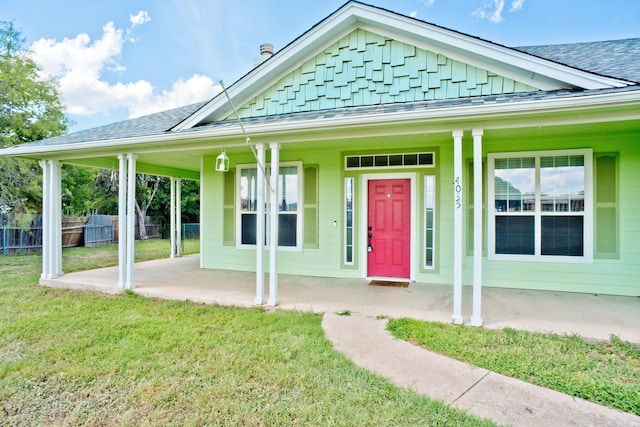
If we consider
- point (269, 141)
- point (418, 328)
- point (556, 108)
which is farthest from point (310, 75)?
point (418, 328)

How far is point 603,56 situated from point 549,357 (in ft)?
17.8

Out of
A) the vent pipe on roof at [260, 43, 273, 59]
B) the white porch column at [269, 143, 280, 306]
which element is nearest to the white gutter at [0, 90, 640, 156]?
the white porch column at [269, 143, 280, 306]

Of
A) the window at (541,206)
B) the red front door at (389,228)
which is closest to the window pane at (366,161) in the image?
the red front door at (389,228)

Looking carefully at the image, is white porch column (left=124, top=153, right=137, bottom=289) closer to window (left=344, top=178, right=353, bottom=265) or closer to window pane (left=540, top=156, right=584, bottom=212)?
window (left=344, top=178, right=353, bottom=265)

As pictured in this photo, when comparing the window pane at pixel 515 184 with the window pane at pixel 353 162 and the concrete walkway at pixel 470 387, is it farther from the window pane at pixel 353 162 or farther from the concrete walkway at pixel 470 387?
the concrete walkway at pixel 470 387

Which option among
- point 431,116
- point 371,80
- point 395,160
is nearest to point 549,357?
point 431,116

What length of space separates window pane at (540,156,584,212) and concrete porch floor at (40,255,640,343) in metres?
1.44

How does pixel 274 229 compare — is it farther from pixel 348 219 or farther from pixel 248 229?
pixel 248 229

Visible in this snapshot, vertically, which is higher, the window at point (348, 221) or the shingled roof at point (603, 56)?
the shingled roof at point (603, 56)

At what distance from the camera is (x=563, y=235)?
5676mm

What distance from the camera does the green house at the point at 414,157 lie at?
4.82 metres

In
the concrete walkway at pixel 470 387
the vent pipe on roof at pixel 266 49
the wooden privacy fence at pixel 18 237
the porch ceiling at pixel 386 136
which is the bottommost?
the concrete walkway at pixel 470 387

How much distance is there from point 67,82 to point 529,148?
65.2 feet

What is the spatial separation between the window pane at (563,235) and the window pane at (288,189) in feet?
14.8
